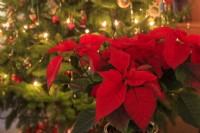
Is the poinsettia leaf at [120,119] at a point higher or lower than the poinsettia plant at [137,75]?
lower

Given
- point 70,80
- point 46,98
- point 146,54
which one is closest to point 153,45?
point 146,54

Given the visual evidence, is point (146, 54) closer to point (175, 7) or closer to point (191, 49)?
point (191, 49)

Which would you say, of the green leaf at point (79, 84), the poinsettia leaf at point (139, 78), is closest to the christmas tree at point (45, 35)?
the green leaf at point (79, 84)

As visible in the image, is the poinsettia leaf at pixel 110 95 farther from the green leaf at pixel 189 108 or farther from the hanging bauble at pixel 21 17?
the hanging bauble at pixel 21 17

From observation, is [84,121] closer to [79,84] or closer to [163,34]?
[79,84]

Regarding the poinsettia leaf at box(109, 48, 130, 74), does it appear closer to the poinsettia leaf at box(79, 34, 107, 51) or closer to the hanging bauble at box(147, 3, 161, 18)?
the poinsettia leaf at box(79, 34, 107, 51)

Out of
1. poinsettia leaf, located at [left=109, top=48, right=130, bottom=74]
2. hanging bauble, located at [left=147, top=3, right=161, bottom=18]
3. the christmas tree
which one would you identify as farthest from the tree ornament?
poinsettia leaf, located at [left=109, top=48, right=130, bottom=74]

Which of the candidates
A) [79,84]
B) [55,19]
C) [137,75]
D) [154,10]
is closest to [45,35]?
[55,19]
